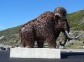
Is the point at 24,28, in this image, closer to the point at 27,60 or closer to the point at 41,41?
the point at 41,41

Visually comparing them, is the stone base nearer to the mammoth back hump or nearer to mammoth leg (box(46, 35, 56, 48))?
mammoth leg (box(46, 35, 56, 48))

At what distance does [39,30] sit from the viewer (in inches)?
1152

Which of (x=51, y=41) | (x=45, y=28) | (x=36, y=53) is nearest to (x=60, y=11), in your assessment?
(x=45, y=28)

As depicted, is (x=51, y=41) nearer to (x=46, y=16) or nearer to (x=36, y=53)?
(x=36, y=53)

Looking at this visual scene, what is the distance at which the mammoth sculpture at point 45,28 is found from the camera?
29094 mm

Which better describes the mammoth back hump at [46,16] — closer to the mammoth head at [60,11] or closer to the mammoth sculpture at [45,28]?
the mammoth sculpture at [45,28]

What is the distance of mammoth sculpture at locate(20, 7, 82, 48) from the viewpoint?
2909cm

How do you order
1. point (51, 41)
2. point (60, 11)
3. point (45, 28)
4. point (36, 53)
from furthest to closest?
point (60, 11), point (45, 28), point (51, 41), point (36, 53)

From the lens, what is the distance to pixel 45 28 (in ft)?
95.6

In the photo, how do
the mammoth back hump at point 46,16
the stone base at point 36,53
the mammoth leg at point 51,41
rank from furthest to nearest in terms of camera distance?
the mammoth back hump at point 46,16 < the mammoth leg at point 51,41 < the stone base at point 36,53

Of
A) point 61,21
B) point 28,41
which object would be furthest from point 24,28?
point 61,21

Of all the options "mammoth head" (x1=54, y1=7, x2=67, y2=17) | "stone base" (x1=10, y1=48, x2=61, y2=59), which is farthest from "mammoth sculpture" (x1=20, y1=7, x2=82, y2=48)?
"stone base" (x1=10, y1=48, x2=61, y2=59)

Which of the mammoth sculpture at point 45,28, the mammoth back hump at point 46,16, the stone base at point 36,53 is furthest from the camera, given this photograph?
the mammoth back hump at point 46,16

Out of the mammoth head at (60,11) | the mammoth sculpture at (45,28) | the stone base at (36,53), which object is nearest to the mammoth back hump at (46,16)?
the mammoth sculpture at (45,28)
